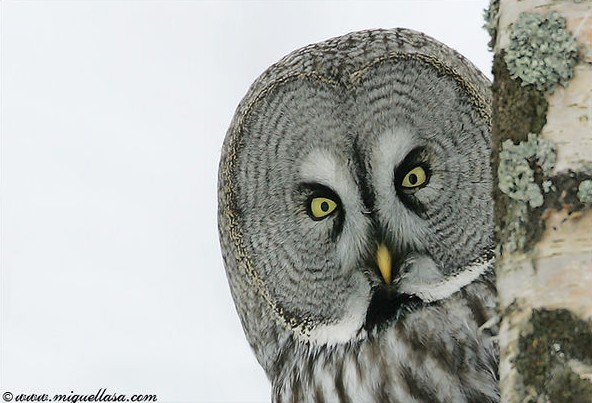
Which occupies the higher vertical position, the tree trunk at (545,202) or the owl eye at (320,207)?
the tree trunk at (545,202)

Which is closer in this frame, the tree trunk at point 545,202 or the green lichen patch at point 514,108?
the tree trunk at point 545,202

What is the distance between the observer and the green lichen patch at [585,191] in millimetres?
1682

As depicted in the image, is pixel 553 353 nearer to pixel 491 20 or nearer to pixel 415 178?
pixel 491 20

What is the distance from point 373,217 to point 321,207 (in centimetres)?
27

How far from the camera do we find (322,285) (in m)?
3.89

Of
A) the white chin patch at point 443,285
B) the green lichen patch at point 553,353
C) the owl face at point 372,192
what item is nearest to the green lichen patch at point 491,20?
the green lichen patch at point 553,353

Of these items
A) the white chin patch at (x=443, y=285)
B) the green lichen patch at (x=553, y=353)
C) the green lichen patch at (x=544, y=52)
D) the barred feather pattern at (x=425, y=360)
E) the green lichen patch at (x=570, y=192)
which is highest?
the green lichen patch at (x=544, y=52)

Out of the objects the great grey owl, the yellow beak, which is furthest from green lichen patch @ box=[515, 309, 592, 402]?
the yellow beak

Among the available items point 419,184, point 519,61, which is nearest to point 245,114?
point 419,184

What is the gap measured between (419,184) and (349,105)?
0.43 meters

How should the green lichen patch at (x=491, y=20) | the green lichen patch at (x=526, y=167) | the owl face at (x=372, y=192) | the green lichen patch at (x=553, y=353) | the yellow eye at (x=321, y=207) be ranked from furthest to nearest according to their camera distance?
1. the yellow eye at (x=321, y=207)
2. the owl face at (x=372, y=192)
3. the green lichen patch at (x=491, y=20)
4. the green lichen patch at (x=526, y=167)
5. the green lichen patch at (x=553, y=353)

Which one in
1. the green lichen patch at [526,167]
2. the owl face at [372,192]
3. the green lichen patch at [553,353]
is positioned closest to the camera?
the green lichen patch at [553,353]

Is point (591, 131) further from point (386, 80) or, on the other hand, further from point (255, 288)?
point (255, 288)

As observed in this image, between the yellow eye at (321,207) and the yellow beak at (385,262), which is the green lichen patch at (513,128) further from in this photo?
the yellow eye at (321,207)
